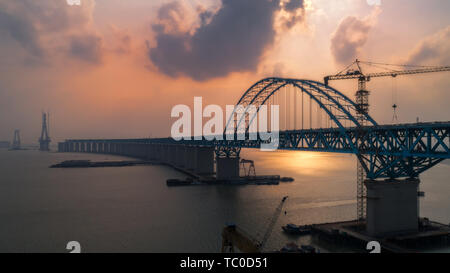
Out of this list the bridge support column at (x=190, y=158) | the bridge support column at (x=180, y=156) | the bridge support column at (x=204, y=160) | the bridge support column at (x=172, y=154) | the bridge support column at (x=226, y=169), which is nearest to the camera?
the bridge support column at (x=226, y=169)

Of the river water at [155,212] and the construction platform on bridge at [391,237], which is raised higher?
the construction platform on bridge at [391,237]

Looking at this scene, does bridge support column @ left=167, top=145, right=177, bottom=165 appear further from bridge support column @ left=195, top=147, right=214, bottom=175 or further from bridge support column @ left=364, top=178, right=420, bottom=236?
bridge support column @ left=364, top=178, right=420, bottom=236

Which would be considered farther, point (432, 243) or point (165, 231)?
point (165, 231)

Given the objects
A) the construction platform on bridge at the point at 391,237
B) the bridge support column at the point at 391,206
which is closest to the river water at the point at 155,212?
the construction platform on bridge at the point at 391,237

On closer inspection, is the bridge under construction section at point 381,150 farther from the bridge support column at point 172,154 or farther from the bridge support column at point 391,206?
the bridge support column at point 172,154
